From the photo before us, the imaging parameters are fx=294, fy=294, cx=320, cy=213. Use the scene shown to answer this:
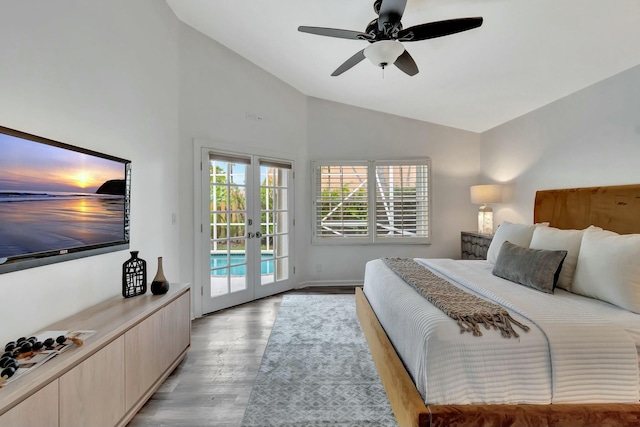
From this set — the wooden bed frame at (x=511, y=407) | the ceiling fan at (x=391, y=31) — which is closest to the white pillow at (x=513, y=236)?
the wooden bed frame at (x=511, y=407)

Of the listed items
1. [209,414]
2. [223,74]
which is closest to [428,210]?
[223,74]

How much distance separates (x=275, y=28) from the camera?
316 centimetres

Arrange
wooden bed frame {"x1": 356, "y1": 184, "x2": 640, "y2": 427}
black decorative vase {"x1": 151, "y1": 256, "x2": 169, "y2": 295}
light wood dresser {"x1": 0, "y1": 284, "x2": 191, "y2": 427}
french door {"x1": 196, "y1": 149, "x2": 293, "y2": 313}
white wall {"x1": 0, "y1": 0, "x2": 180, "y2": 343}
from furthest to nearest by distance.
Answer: french door {"x1": 196, "y1": 149, "x2": 293, "y2": 313} → black decorative vase {"x1": 151, "y1": 256, "x2": 169, "y2": 295} → white wall {"x1": 0, "y1": 0, "x2": 180, "y2": 343} → wooden bed frame {"x1": 356, "y1": 184, "x2": 640, "y2": 427} → light wood dresser {"x1": 0, "y1": 284, "x2": 191, "y2": 427}

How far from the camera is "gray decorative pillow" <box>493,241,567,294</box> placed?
2.21m

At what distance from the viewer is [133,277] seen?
228 centimetres

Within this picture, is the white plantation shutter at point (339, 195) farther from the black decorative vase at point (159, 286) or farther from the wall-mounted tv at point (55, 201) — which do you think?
the wall-mounted tv at point (55, 201)

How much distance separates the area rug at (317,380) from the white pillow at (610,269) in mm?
1627

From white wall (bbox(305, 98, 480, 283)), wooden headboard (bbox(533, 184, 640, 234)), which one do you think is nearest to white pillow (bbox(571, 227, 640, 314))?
wooden headboard (bbox(533, 184, 640, 234))

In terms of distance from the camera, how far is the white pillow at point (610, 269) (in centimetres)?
184

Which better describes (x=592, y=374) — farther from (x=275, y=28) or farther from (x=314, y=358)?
(x=275, y=28)

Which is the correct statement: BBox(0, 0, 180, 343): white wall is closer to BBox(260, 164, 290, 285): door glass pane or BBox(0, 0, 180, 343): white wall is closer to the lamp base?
BBox(260, 164, 290, 285): door glass pane

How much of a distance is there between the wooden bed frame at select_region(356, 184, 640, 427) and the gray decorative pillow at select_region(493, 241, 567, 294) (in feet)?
2.65

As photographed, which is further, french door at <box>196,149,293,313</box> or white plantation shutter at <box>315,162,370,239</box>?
white plantation shutter at <box>315,162,370,239</box>

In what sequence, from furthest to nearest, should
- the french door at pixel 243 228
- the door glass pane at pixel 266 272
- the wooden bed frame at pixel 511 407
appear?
the door glass pane at pixel 266 272
the french door at pixel 243 228
the wooden bed frame at pixel 511 407
